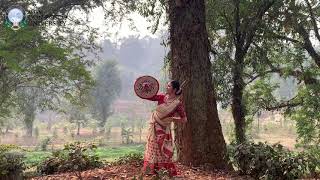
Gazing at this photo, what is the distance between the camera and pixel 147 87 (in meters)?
7.16

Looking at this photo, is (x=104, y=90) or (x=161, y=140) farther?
(x=104, y=90)

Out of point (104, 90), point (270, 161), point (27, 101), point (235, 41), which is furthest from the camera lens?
point (104, 90)

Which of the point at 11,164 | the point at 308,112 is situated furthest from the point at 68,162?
the point at 308,112

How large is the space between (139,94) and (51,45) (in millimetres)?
10105

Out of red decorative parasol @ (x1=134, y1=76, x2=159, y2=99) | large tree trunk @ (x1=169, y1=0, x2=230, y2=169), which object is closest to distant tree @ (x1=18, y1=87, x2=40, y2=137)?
large tree trunk @ (x1=169, y1=0, x2=230, y2=169)

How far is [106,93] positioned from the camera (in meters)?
55.9

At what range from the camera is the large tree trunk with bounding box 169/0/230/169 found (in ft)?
28.0

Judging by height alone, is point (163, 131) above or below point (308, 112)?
below

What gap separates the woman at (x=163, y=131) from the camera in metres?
7.08

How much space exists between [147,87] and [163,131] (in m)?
0.76

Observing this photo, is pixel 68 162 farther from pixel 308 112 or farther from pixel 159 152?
pixel 308 112

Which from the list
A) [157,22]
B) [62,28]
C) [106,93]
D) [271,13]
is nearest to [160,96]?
[157,22]

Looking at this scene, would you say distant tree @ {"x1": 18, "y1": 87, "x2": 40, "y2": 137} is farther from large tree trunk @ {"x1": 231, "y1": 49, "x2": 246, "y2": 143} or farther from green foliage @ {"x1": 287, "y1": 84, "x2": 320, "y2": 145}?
green foliage @ {"x1": 287, "y1": 84, "x2": 320, "y2": 145}

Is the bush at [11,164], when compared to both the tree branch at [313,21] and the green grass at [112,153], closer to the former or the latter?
the tree branch at [313,21]
